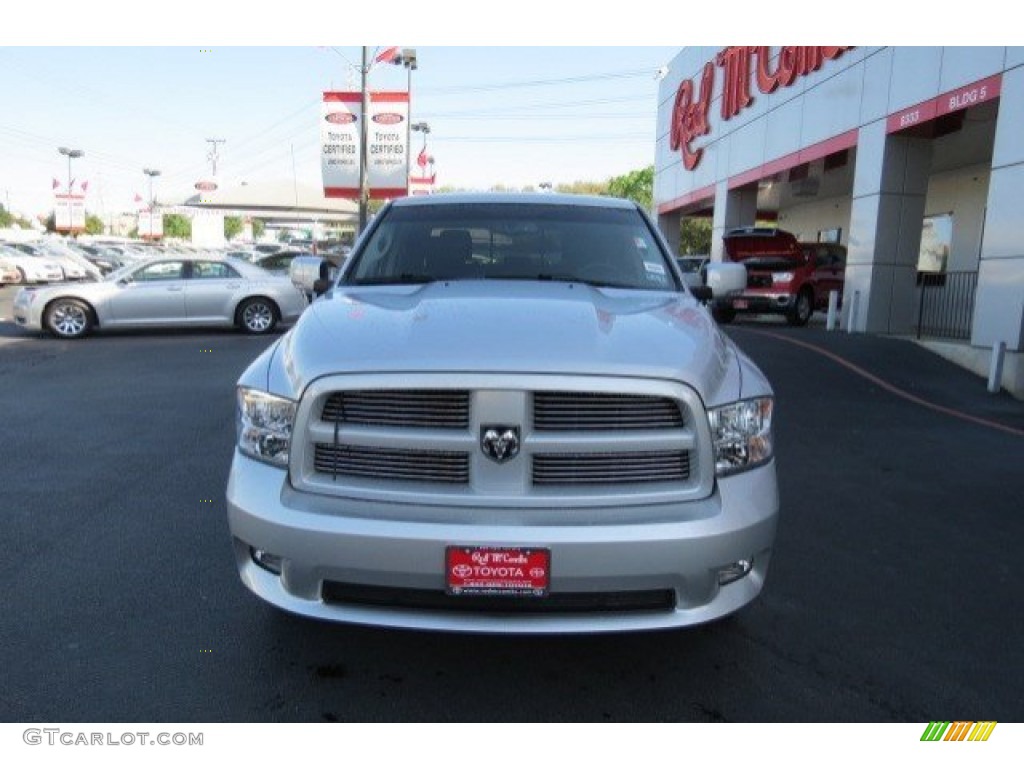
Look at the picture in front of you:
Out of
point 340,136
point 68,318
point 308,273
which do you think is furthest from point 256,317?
point 308,273

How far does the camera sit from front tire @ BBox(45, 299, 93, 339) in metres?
13.8

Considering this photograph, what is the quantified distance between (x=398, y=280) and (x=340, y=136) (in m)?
18.6

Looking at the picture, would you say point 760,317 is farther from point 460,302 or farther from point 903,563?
point 460,302

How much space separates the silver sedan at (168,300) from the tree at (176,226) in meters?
107

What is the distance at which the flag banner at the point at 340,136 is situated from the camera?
21.0 meters

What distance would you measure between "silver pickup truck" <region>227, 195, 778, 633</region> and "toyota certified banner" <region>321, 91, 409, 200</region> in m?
19.4

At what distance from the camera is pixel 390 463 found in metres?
2.75

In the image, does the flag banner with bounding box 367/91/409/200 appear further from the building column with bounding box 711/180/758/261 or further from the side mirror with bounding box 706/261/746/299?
the side mirror with bounding box 706/261/746/299

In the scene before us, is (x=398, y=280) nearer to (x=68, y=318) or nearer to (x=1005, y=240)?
(x=1005, y=240)

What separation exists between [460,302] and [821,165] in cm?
1831

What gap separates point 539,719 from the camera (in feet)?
9.23

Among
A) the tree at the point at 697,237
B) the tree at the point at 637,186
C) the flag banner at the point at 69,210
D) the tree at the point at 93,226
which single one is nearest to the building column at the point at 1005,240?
the tree at the point at 697,237

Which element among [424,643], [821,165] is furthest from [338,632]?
[821,165]

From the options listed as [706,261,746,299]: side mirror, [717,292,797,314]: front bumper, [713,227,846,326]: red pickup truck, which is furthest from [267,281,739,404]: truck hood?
[717,292,797,314]: front bumper
